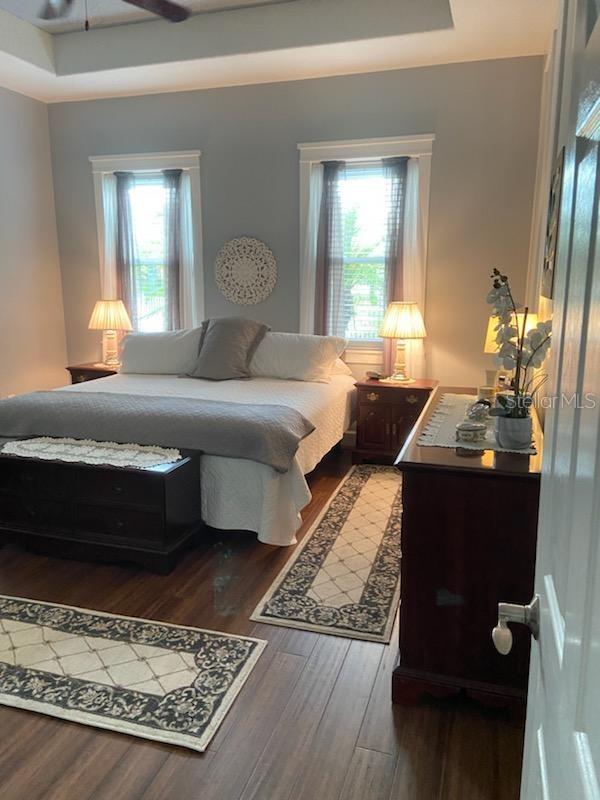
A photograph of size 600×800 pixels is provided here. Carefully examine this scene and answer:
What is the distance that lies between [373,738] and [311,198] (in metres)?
4.01

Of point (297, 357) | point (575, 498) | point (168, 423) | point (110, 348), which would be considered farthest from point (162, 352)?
point (575, 498)

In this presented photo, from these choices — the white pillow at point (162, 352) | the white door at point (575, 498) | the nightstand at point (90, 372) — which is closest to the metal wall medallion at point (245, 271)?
the white pillow at point (162, 352)

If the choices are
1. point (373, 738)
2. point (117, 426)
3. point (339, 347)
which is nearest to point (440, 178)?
point (339, 347)

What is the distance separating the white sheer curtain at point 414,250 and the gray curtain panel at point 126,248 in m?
2.46

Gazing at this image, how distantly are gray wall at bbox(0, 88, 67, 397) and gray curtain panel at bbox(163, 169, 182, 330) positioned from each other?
3.89ft

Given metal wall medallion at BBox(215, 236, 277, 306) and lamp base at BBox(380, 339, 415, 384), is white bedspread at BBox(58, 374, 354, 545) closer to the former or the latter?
lamp base at BBox(380, 339, 415, 384)

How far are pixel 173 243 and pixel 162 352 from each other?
1093 millimetres

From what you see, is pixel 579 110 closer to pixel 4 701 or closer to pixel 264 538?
pixel 4 701

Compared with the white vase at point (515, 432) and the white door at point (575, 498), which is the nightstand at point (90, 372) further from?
the white door at point (575, 498)

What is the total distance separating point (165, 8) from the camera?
310 centimetres

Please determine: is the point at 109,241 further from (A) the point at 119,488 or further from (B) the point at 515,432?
(B) the point at 515,432

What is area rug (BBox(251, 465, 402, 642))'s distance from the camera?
2.43 m

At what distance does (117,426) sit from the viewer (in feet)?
10.4

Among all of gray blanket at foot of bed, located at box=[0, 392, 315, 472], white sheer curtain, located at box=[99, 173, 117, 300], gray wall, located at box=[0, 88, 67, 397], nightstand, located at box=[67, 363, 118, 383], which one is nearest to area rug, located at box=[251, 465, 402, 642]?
gray blanket at foot of bed, located at box=[0, 392, 315, 472]
